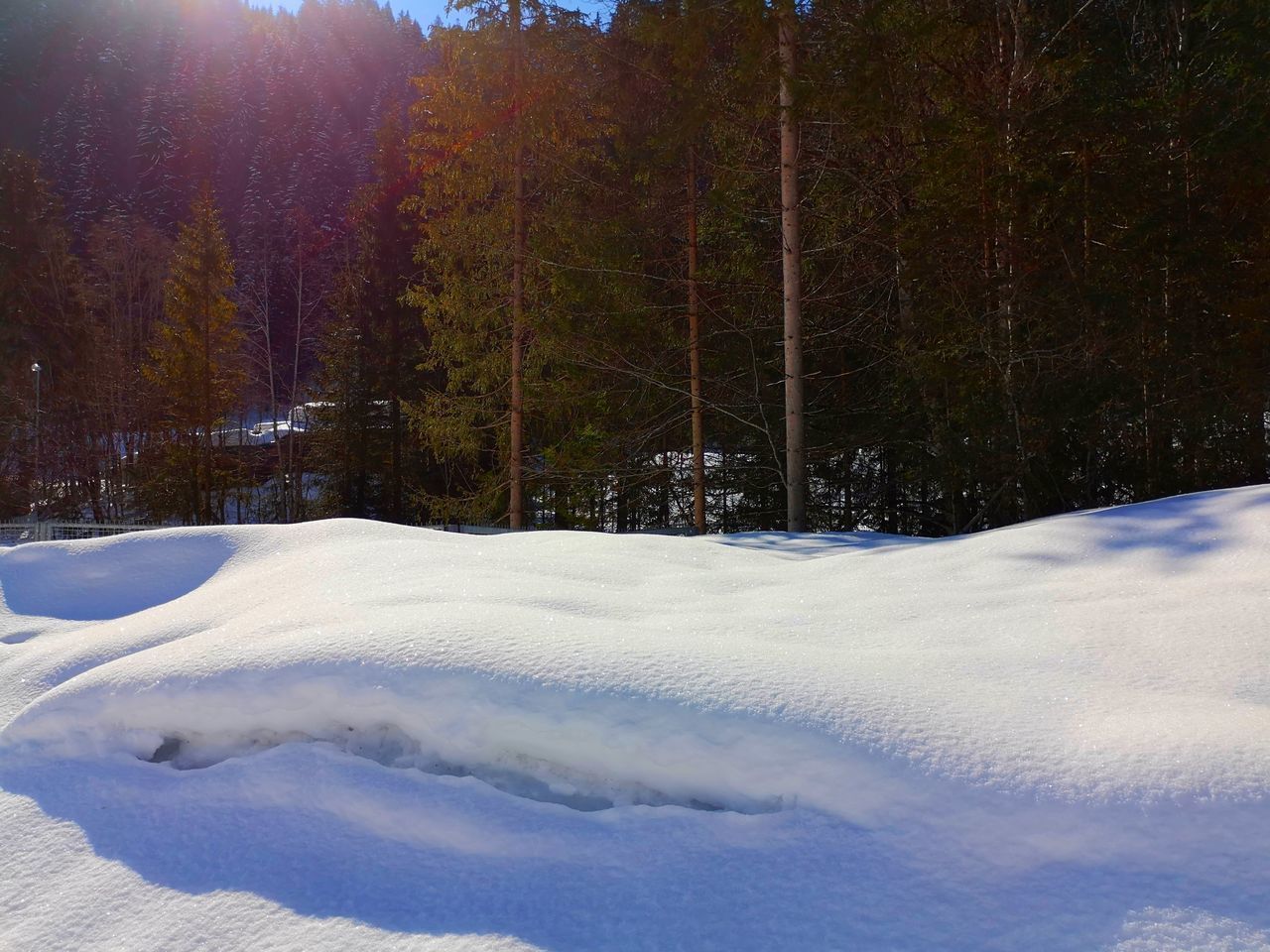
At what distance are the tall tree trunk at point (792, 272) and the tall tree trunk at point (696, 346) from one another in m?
2.09

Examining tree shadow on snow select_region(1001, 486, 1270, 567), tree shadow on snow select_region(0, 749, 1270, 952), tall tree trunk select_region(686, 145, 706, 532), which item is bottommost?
tree shadow on snow select_region(0, 749, 1270, 952)

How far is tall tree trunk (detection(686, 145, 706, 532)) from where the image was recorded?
12656 millimetres

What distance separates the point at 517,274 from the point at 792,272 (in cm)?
522

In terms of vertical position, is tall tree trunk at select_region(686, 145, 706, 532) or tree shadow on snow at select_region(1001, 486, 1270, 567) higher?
tall tree trunk at select_region(686, 145, 706, 532)

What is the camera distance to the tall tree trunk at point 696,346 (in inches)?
498

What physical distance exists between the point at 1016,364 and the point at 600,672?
355 inches

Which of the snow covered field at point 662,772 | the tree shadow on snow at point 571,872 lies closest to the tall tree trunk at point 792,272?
the snow covered field at point 662,772

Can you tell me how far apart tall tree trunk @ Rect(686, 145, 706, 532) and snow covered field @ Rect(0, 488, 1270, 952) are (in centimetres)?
907

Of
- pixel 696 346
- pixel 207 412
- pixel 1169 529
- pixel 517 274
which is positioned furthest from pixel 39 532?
pixel 1169 529

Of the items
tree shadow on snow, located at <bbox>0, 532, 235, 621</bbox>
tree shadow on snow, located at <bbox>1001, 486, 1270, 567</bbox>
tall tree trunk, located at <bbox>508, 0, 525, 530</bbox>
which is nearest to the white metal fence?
tall tree trunk, located at <bbox>508, 0, 525, 530</bbox>

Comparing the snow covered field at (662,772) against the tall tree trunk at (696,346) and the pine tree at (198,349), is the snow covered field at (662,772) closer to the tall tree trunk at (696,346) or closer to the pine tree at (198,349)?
the tall tree trunk at (696,346)

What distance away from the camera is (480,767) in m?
2.75

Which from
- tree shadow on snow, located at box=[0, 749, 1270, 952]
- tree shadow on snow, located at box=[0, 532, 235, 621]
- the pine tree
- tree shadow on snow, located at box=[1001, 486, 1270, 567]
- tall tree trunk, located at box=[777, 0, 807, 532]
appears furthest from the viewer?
the pine tree

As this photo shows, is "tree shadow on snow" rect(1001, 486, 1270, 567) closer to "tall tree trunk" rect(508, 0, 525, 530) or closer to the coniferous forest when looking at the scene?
the coniferous forest
